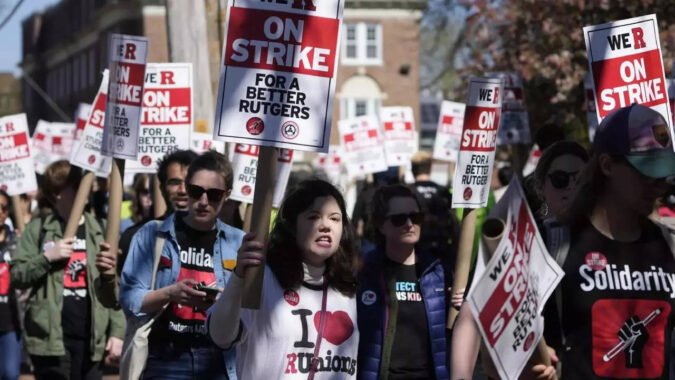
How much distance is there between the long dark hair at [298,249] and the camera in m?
5.50

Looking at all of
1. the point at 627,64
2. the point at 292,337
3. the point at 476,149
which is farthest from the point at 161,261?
the point at 627,64

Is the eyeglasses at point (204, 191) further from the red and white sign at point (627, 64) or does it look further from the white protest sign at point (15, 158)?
the white protest sign at point (15, 158)

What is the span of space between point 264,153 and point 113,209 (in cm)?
242

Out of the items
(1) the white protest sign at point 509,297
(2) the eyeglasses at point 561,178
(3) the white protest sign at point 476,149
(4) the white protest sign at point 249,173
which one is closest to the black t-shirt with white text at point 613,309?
(1) the white protest sign at point 509,297

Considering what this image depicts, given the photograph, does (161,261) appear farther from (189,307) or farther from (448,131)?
(448,131)

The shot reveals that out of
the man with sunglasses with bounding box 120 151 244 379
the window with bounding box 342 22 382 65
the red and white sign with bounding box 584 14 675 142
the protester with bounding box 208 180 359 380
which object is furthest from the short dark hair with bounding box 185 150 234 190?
the window with bounding box 342 22 382 65

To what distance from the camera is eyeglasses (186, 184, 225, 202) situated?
6.61 metres

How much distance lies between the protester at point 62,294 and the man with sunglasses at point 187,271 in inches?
91.8

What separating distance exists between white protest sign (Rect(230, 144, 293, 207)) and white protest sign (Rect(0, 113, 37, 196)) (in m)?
3.17

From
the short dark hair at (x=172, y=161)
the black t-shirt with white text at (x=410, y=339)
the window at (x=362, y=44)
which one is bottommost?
the black t-shirt with white text at (x=410, y=339)

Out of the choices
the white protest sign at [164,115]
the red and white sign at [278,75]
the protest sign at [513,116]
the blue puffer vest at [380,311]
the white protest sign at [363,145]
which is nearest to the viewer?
the red and white sign at [278,75]

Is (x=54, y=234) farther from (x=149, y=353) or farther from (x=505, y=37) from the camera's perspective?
(x=505, y=37)

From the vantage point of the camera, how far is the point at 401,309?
6.26 metres

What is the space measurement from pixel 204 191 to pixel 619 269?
266 cm
